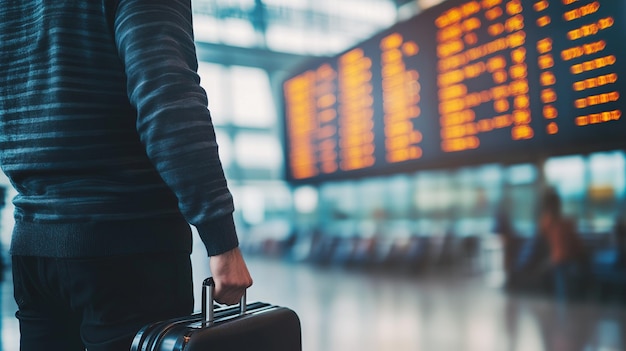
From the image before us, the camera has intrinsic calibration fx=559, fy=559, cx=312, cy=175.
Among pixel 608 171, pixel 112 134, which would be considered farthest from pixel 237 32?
pixel 112 134

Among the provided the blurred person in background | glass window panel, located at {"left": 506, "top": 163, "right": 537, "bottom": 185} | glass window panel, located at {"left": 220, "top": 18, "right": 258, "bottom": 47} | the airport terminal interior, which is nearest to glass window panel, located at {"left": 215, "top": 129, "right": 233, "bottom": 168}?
the airport terminal interior

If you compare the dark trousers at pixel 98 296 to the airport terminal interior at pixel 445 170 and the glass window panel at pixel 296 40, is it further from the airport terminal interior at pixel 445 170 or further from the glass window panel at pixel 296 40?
the glass window panel at pixel 296 40

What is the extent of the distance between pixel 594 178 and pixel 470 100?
5.60m

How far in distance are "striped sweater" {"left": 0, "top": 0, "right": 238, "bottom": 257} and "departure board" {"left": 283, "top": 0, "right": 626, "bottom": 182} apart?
2523 millimetres

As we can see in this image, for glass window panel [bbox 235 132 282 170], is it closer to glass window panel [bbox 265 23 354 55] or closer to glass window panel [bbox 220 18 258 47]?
glass window panel [bbox 265 23 354 55]

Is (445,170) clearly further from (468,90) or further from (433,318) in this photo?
(433,318)

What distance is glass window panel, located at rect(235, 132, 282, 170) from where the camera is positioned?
613 inches

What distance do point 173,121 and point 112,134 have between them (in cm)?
15

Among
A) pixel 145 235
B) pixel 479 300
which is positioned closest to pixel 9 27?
pixel 145 235

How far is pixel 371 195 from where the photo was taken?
12859 mm

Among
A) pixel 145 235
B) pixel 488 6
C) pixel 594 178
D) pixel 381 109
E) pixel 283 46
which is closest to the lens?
pixel 145 235

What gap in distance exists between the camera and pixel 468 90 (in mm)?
4297

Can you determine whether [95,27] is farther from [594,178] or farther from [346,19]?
[346,19]

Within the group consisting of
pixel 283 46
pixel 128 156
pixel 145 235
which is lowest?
pixel 145 235
